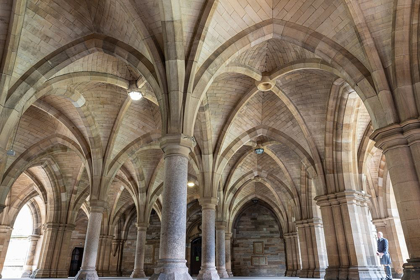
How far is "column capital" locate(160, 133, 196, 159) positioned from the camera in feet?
23.1

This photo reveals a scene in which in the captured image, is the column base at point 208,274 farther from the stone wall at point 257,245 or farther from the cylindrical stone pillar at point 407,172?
the stone wall at point 257,245

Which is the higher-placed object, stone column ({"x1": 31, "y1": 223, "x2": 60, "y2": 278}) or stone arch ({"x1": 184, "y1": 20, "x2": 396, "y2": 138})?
stone arch ({"x1": 184, "y1": 20, "x2": 396, "y2": 138})

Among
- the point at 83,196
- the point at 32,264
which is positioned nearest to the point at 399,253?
the point at 83,196

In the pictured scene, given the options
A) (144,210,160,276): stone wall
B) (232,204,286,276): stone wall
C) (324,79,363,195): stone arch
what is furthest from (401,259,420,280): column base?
(144,210,160,276): stone wall

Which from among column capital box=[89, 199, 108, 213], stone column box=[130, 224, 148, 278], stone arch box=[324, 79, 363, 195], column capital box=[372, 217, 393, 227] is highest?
stone arch box=[324, 79, 363, 195]

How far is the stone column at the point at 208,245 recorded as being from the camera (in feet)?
33.9

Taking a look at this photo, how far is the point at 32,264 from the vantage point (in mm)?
21641

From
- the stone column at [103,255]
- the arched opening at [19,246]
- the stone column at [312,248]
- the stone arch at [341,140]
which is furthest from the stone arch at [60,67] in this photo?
the arched opening at [19,246]

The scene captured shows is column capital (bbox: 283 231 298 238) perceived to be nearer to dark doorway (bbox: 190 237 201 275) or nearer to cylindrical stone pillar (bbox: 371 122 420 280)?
dark doorway (bbox: 190 237 201 275)

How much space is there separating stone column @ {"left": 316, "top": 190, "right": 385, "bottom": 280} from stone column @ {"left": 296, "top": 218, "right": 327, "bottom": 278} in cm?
442

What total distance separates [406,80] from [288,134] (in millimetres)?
6654

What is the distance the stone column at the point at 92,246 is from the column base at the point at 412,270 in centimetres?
Answer: 907

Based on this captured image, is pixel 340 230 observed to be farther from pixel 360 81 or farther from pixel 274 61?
pixel 274 61

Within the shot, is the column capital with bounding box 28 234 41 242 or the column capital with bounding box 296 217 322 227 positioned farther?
the column capital with bounding box 28 234 41 242
